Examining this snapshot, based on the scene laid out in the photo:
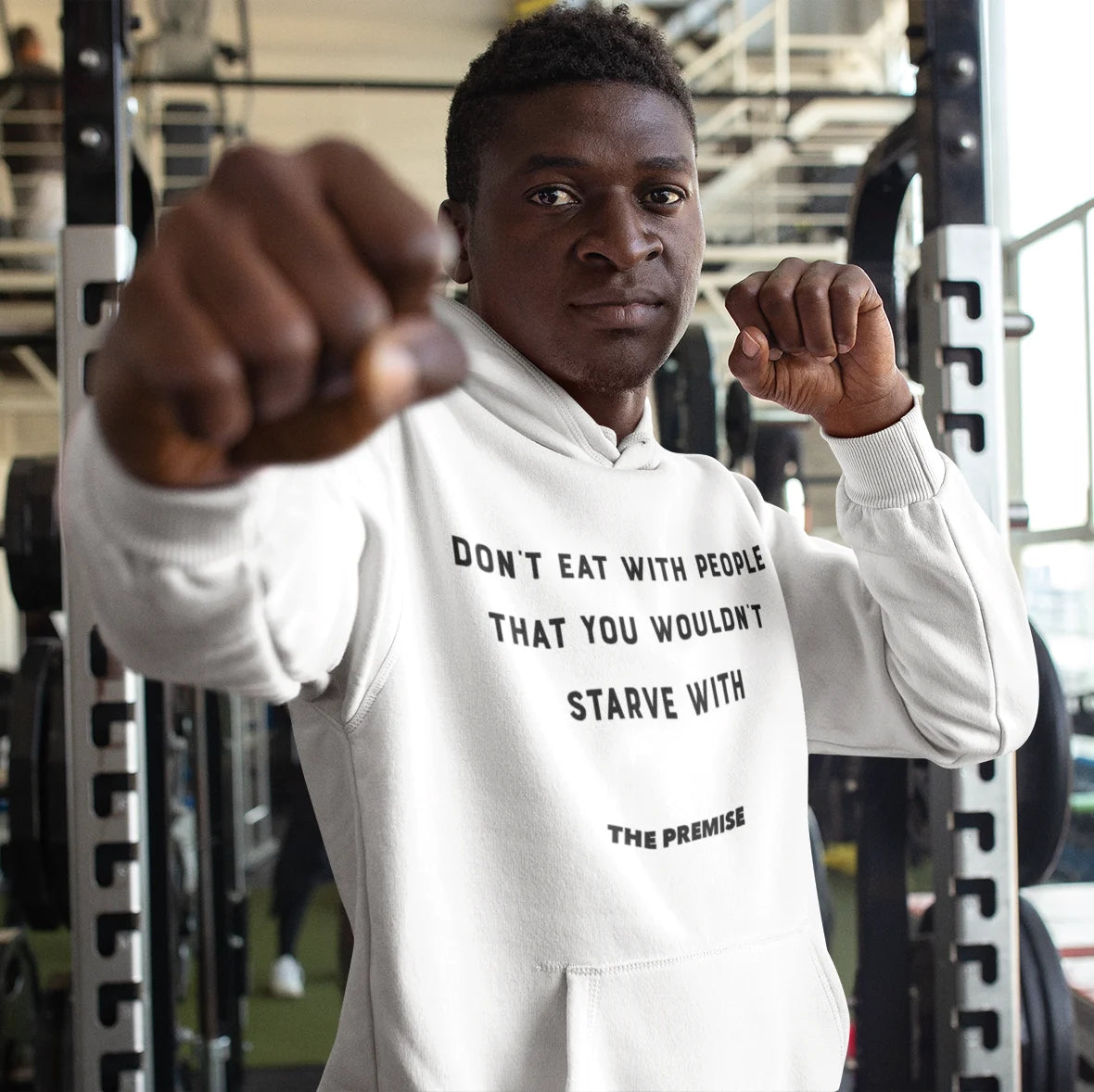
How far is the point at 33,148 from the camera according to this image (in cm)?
314

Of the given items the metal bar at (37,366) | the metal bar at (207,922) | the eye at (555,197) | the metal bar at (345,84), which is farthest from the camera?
the metal bar at (37,366)

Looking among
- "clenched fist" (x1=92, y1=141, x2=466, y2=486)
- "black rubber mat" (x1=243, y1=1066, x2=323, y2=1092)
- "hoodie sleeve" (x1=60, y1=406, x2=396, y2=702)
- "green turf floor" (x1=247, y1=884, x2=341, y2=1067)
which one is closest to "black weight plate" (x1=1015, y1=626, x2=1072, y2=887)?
"hoodie sleeve" (x1=60, y1=406, x2=396, y2=702)

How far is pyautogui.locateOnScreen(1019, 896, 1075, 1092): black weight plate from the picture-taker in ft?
4.07

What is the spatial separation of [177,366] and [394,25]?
5063 mm

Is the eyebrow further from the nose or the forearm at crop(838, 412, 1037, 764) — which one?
the forearm at crop(838, 412, 1037, 764)

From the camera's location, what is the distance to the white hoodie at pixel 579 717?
63 cm

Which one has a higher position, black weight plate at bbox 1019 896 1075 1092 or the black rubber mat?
black weight plate at bbox 1019 896 1075 1092

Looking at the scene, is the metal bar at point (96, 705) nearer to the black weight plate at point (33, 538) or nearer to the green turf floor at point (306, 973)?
the black weight plate at point (33, 538)

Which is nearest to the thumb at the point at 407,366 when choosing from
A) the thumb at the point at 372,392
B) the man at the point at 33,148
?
the thumb at the point at 372,392

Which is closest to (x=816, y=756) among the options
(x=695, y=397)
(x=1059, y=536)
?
(x=695, y=397)

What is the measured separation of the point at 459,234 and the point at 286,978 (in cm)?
247

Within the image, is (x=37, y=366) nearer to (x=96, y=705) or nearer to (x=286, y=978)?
(x=286, y=978)

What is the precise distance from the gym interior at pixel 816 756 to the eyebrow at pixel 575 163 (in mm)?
451

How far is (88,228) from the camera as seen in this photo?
103cm
